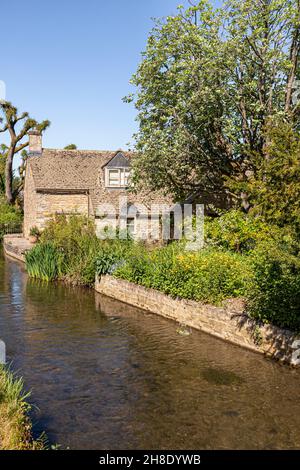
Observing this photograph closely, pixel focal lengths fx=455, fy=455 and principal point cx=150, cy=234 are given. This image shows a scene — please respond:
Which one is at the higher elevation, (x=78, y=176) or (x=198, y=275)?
(x=78, y=176)

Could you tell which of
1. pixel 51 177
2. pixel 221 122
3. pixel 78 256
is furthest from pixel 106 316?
pixel 51 177

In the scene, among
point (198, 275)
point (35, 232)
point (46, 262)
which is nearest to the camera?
point (198, 275)

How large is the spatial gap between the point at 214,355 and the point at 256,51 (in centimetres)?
1465

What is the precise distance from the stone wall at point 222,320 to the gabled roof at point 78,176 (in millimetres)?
15912

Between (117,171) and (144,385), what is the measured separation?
25611mm

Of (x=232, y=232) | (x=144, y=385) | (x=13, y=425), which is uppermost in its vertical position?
(x=232, y=232)

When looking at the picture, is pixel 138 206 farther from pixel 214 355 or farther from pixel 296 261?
pixel 296 261

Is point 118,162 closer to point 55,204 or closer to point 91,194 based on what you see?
point 91,194

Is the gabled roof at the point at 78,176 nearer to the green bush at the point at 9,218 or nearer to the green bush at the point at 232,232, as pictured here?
the green bush at the point at 232,232

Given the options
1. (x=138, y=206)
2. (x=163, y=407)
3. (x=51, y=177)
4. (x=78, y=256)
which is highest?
(x=51, y=177)

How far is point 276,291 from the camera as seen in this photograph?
11.6 meters

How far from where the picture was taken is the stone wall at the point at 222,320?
11.3 m

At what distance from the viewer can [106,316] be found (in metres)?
16.2

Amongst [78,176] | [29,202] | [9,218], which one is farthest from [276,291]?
[9,218]
